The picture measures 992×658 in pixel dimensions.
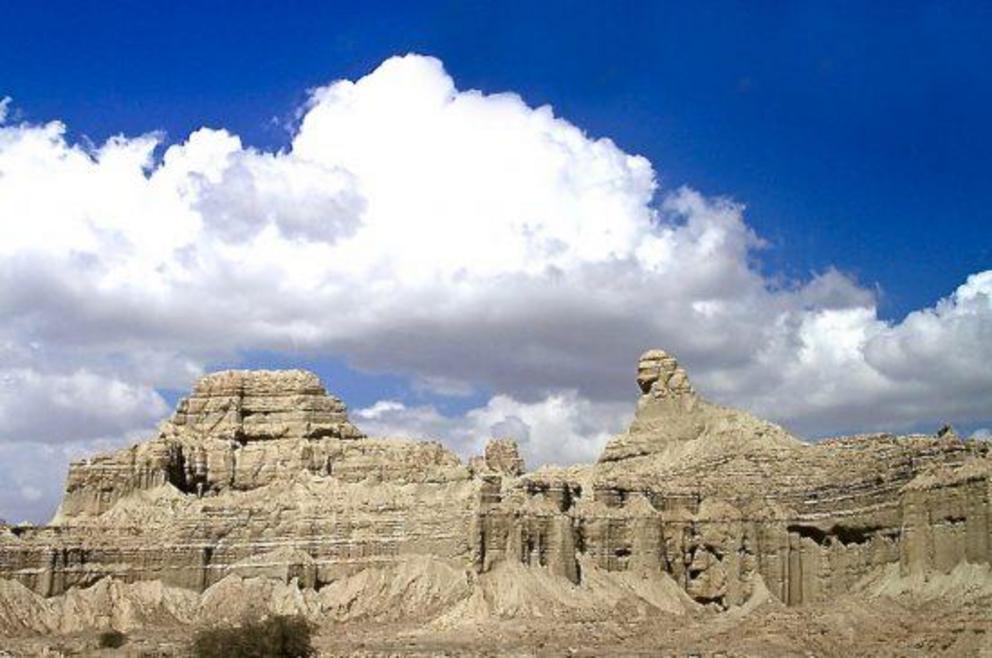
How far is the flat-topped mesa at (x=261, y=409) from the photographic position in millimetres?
139500

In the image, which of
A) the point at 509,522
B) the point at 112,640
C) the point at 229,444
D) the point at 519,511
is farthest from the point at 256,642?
the point at 229,444

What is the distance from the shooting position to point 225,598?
382 feet

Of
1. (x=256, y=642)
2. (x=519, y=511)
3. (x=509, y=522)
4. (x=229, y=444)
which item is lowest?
(x=256, y=642)

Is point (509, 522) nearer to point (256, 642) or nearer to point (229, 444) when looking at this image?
point (256, 642)

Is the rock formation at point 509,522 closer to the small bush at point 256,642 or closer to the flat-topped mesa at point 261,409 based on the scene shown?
the flat-topped mesa at point 261,409

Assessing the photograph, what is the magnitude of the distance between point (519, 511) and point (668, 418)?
27.5 m

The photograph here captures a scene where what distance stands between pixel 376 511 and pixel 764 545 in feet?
99.6

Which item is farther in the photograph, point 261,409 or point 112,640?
point 261,409

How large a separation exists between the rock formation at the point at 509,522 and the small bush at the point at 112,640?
8.79 metres

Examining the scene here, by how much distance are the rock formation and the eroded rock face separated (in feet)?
0.50

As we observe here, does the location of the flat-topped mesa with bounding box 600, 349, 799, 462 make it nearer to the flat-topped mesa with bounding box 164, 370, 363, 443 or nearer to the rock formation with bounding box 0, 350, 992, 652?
the rock formation with bounding box 0, 350, 992, 652

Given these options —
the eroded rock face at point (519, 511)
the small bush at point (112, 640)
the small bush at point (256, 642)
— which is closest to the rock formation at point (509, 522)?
the eroded rock face at point (519, 511)

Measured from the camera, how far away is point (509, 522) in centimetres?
11119

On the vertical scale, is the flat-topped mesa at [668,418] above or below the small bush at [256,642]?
above
